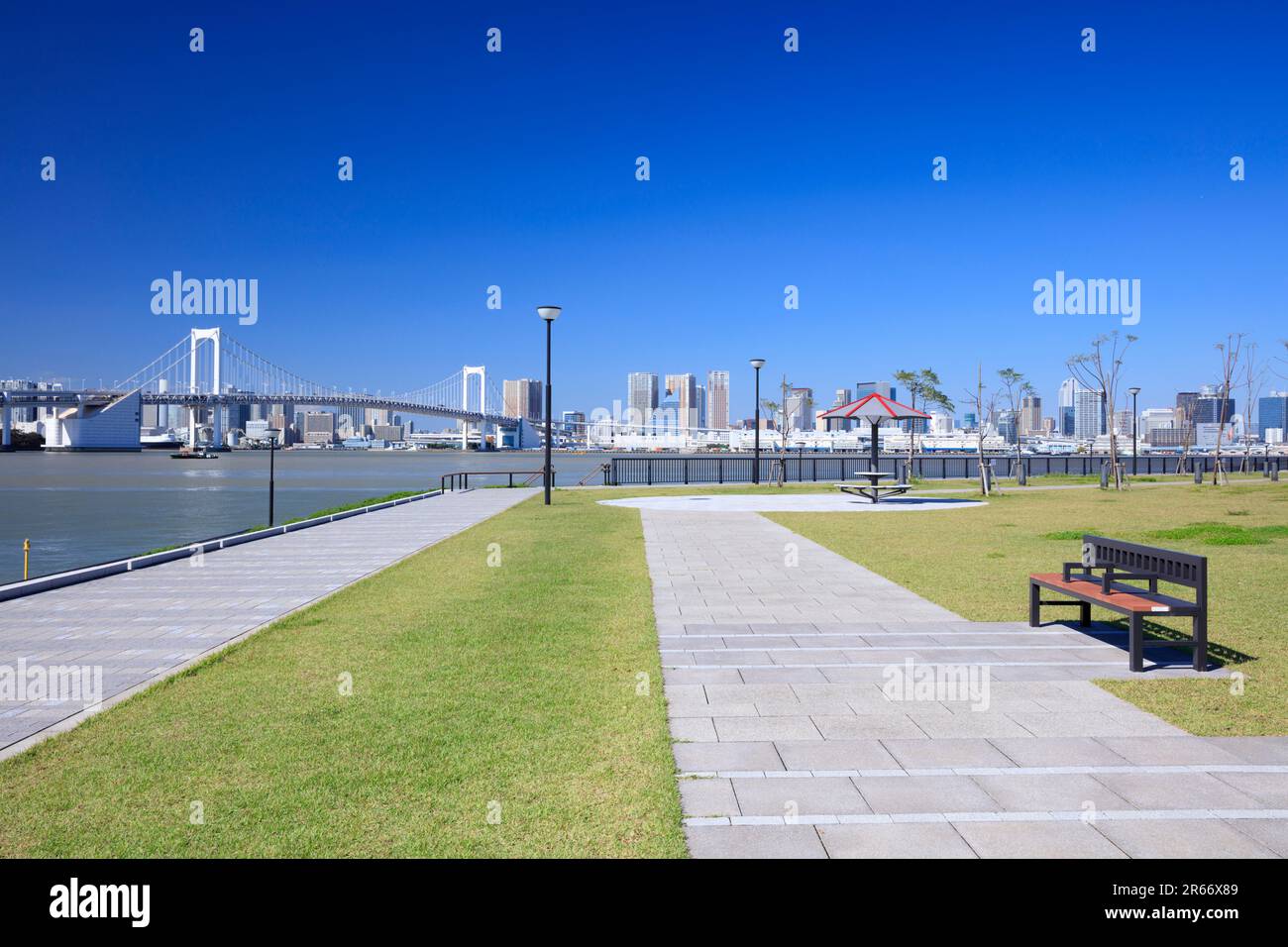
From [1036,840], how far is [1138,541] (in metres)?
13.5

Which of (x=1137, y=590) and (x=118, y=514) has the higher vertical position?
(x=1137, y=590)

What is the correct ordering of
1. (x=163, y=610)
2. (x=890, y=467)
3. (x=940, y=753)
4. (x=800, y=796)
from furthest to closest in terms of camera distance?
1. (x=890, y=467)
2. (x=163, y=610)
3. (x=940, y=753)
4. (x=800, y=796)

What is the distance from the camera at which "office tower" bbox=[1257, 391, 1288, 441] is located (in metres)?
138

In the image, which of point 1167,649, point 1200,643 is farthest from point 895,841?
point 1167,649

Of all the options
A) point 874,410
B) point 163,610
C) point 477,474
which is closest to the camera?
point 163,610

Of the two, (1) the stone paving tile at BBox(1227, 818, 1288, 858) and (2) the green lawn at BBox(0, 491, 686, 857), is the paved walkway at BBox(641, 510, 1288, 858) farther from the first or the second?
(2) the green lawn at BBox(0, 491, 686, 857)

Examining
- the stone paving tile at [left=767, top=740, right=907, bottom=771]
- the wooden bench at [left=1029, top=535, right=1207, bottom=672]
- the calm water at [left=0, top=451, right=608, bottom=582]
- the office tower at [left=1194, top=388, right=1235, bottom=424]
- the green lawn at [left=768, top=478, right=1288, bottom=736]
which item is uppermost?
the office tower at [left=1194, top=388, right=1235, bottom=424]

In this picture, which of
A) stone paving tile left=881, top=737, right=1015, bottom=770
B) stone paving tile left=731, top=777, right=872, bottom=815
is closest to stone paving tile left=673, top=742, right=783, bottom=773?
stone paving tile left=731, top=777, right=872, bottom=815

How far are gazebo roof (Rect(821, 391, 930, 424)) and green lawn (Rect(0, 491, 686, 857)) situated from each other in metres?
18.2

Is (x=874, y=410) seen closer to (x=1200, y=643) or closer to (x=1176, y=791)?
(x=1200, y=643)

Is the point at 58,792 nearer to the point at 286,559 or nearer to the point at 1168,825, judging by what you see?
the point at 1168,825

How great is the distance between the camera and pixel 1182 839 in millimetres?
3684
